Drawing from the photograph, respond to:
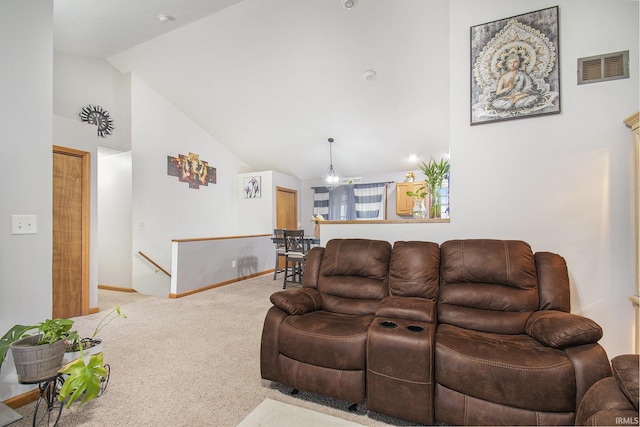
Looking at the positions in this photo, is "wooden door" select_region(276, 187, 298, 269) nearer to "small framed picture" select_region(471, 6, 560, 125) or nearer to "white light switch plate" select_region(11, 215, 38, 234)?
"white light switch plate" select_region(11, 215, 38, 234)

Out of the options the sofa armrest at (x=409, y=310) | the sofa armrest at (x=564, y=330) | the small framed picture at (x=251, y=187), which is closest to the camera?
the sofa armrest at (x=564, y=330)

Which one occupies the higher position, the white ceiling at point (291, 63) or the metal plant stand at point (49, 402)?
the white ceiling at point (291, 63)

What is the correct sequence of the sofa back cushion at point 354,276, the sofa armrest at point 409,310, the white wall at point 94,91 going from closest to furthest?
1. the sofa armrest at point 409,310
2. the sofa back cushion at point 354,276
3. the white wall at point 94,91

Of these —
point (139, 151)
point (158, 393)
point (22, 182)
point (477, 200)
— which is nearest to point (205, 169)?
point (139, 151)

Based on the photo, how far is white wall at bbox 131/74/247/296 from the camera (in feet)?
16.2

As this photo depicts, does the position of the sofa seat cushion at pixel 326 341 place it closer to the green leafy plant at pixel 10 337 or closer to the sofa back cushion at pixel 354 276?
the sofa back cushion at pixel 354 276

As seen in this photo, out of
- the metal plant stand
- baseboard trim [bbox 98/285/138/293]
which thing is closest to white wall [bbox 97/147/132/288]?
baseboard trim [bbox 98/285/138/293]

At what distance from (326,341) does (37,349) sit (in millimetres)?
1539

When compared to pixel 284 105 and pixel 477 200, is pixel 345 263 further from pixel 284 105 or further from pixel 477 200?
pixel 284 105

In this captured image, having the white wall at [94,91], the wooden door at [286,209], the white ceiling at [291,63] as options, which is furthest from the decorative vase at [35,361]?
the wooden door at [286,209]

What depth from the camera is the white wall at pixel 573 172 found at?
85.0 inches

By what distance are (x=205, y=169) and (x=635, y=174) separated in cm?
651

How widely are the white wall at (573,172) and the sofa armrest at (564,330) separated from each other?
945mm

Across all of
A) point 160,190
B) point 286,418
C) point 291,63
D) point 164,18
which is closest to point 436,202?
point 286,418
